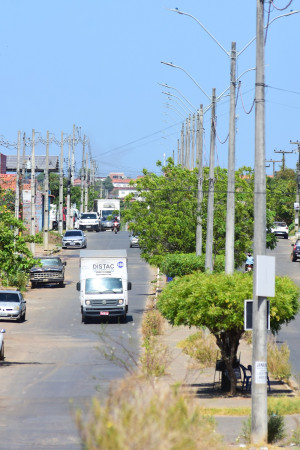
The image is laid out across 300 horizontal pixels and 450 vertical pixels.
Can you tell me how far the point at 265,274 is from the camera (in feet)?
55.4

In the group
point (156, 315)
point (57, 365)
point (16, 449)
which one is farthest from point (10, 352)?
point (16, 449)

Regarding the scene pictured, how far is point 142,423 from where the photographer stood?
9805mm

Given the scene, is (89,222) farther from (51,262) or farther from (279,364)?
(279,364)

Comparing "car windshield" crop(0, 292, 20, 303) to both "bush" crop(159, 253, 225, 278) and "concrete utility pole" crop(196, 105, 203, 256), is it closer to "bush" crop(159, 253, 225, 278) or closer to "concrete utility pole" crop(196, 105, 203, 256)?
"bush" crop(159, 253, 225, 278)

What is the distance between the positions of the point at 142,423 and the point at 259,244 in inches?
292

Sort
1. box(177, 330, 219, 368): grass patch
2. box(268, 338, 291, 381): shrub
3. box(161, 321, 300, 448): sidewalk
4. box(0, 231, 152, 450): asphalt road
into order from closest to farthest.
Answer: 1. box(161, 321, 300, 448): sidewalk
2. box(0, 231, 152, 450): asphalt road
3. box(268, 338, 291, 381): shrub
4. box(177, 330, 219, 368): grass patch

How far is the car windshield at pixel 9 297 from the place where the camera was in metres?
43.0

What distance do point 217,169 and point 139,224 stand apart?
520 centimetres

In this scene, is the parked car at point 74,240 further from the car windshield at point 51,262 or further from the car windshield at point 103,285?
the car windshield at point 103,285

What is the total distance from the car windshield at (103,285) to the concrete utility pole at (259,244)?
1018 inches

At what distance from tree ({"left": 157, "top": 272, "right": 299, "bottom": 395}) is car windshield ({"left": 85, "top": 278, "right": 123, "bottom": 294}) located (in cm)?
1918

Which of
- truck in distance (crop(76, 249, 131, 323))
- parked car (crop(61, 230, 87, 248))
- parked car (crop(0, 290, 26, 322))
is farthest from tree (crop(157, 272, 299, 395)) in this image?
parked car (crop(61, 230, 87, 248))

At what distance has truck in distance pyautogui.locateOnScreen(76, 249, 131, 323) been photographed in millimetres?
42344

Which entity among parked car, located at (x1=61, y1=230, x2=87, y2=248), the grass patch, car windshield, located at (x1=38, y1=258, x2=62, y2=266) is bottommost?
the grass patch
